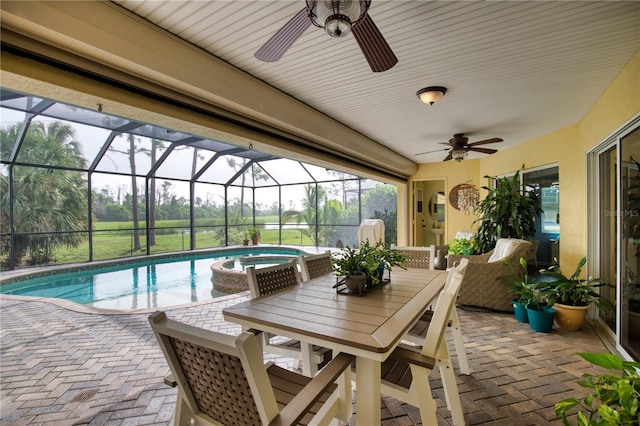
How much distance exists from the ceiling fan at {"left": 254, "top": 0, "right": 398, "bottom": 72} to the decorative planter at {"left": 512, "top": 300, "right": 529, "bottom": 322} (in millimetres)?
3283

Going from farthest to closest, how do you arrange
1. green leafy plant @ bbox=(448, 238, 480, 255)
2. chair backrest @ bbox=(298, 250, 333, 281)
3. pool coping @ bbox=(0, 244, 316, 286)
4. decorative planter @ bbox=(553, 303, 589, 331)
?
pool coping @ bbox=(0, 244, 316, 286) < green leafy plant @ bbox=(448, 238, 480, 255) < decorative planter @ bbox=(553, 303, 589, 331) < chair backrest @ bbox=(298, 250, 333, 281)

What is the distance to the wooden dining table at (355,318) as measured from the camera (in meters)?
1.29

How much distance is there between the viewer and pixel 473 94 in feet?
10.1

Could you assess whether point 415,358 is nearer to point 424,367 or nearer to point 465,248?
point 424,367

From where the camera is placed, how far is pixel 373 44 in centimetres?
166

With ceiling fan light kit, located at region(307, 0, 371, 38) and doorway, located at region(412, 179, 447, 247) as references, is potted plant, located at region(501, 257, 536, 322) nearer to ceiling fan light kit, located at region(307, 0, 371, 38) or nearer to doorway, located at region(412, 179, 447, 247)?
ceiling fan light kit, located at region(307, 0, 371, 38)

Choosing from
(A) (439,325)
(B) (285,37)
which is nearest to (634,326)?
(A) (439,325)

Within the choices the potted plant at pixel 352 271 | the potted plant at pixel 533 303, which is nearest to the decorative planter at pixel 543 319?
the potted plant at pixel 533 303

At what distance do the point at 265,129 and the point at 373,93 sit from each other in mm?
1262

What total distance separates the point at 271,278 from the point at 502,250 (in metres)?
3.59

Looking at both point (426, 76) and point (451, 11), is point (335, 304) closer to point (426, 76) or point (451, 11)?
point (451, 11)

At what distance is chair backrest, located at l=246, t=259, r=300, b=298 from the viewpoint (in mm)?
2043

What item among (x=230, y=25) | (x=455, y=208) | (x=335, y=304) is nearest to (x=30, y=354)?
(x=335, y=304)

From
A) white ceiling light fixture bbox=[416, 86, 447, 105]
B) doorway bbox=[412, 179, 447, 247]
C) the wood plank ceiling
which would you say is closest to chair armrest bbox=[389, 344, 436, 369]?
the wood plank ceiling
